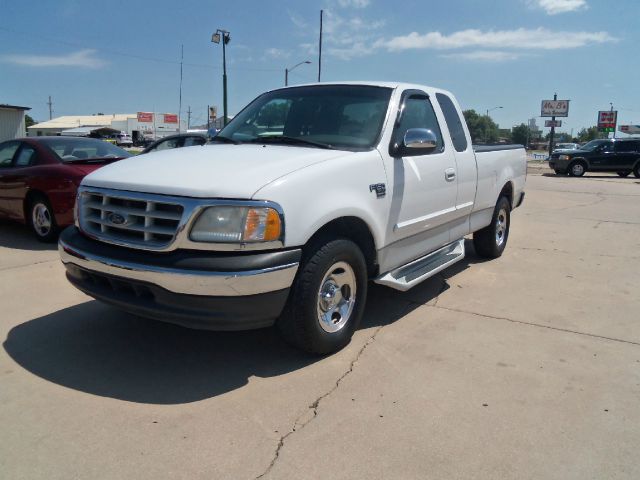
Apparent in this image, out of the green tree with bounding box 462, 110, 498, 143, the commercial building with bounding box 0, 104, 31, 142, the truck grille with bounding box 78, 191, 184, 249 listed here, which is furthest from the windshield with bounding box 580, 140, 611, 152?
the commercial building with bounding box 0, 104, 31, 142

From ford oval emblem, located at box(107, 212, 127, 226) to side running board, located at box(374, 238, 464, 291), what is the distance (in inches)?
73.1

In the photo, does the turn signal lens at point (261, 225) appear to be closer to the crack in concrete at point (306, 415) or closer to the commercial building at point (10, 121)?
the crack in concrete at point (306, 415)

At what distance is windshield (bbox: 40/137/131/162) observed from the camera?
23.8 ft

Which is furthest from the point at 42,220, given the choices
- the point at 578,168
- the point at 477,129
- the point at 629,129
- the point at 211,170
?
the point at 629,129

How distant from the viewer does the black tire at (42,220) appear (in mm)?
6898

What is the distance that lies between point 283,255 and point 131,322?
1.84 metres

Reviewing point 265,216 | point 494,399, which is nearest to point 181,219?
point 265,216

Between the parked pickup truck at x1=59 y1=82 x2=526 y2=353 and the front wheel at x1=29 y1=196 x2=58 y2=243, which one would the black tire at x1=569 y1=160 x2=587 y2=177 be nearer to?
the parked pickup truck at x1=59 y1=82 x2=526 y2=353

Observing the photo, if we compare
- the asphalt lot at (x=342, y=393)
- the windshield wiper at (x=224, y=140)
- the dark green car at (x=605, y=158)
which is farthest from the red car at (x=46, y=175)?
the dark green car at (x=605, y=158)

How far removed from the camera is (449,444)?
8.79ft

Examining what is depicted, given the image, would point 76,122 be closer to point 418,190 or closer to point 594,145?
point 594,145

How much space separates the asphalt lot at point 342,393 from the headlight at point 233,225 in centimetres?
95

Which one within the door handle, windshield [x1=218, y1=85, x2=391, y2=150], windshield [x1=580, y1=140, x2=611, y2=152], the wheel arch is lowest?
the wheel arch

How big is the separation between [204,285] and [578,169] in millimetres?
25053
